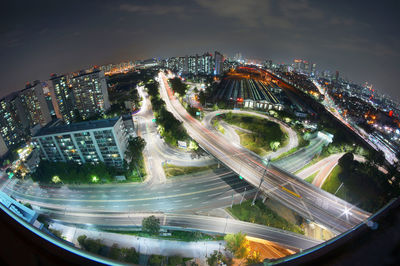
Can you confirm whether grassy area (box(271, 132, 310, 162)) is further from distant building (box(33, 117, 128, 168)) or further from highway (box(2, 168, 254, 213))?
distant building (box(33, 117, 128, 168))

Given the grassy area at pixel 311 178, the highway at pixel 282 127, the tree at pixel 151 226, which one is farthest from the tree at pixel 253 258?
the grassy area at pixel 311 178

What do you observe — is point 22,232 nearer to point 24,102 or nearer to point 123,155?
point 123,155

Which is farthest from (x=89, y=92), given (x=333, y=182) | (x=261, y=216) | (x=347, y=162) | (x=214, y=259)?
(x=347, y=162)

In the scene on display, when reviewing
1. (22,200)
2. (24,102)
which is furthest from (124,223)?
(24,102)

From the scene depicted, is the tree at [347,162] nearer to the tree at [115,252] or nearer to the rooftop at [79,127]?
the tree at [115,252]

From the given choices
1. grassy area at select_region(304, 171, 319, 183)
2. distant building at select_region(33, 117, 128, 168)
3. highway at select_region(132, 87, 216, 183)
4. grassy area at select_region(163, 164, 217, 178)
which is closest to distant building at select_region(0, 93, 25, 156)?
distant building at select_region(33, 117, 128, 168)

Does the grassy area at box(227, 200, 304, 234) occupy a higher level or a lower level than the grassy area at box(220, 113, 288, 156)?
higher

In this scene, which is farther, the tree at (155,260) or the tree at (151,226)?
the tree at (151,226)
